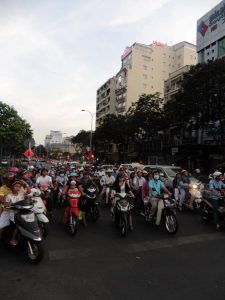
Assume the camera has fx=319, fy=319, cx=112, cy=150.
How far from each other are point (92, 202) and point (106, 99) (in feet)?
284

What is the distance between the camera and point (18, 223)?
20.0 ft

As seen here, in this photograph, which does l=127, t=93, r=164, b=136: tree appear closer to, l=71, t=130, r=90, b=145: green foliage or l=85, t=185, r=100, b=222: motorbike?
l=85, t=185, r=100, b=222: motorbike

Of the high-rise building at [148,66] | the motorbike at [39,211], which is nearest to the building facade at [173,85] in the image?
the high-rise building at [148,66]

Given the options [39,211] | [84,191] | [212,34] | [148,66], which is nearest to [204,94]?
[212,34]

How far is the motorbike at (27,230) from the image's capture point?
5.86 m

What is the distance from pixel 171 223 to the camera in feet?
28.2

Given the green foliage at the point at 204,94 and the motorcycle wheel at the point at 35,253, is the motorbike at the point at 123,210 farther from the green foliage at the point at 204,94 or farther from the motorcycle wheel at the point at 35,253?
the green foliage at the point at 204,94

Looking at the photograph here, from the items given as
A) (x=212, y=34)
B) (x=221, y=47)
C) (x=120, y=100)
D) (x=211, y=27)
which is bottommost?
(x=221, y=47)

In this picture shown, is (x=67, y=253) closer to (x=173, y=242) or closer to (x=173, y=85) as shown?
(x=173, y=242)

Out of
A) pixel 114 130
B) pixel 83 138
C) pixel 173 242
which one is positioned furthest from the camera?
pixel 83 138

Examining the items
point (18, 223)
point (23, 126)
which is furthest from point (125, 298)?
point (23, 126)

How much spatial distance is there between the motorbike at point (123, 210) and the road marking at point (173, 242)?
0.74 meters

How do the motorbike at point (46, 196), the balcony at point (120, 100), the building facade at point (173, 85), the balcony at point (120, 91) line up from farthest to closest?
the balcony at point (120, 100) → the balcony at point (120, 91) → the building facade at point (173, 85) → the motorbike at point (46, 196)

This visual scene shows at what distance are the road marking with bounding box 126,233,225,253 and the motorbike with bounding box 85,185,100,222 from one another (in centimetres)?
274
